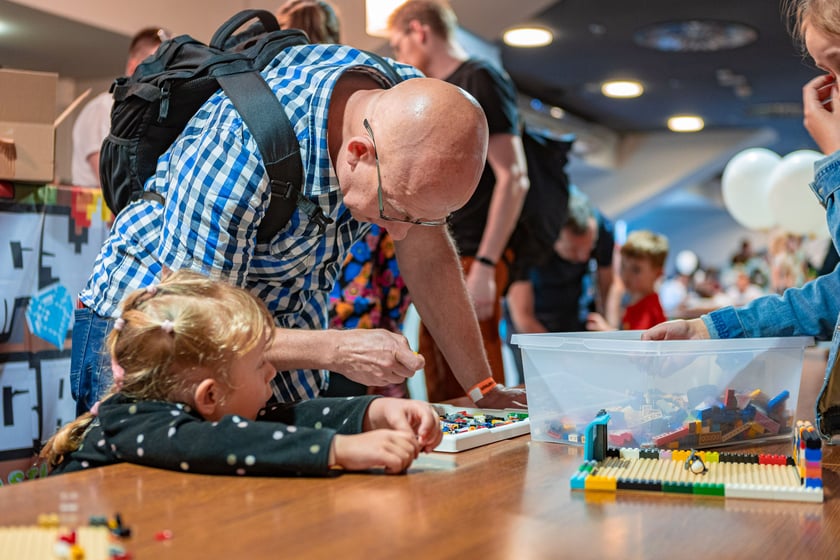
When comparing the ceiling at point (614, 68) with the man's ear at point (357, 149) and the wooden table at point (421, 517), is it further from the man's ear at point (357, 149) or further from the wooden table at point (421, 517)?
the wooden table at point (421, 517)

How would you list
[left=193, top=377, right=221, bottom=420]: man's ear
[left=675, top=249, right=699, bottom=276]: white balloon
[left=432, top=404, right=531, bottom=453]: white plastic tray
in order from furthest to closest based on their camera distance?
[left=675, top=249, right=699, bottom=276]: white balloon
[left=432, top=404, right=531, bottom=453]: white plastic tray
[left=193, top=377, right=221, bottom=420]: man's ear

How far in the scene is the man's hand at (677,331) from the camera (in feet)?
4.87

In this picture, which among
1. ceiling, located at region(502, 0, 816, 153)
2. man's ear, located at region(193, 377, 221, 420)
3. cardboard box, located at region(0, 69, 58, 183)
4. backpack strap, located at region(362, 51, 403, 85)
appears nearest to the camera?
man's ear, located at region(193, 377, 221, 420)

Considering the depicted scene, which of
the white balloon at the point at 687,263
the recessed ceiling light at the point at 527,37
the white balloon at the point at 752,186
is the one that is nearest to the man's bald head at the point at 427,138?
the white balloon at the point at 752,186

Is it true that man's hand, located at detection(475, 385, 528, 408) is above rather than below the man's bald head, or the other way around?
below

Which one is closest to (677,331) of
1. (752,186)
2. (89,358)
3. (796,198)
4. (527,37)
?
(89,358)

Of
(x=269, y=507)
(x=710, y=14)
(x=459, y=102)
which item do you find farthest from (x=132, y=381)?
(x=710, y=14)

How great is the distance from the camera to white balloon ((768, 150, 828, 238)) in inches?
200

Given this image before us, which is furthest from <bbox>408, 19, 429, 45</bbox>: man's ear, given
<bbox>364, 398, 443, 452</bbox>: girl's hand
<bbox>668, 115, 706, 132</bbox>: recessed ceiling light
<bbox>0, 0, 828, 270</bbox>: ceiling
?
<bbox>668, 115, 706, 132</bbox>: recessed ceiling light

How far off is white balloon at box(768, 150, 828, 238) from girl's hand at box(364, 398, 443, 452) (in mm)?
4334

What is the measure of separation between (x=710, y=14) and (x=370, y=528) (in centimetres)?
609

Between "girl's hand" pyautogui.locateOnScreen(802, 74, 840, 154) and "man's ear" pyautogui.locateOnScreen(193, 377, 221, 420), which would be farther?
"girl's hand" pyautogui.locateOnScreen(802, 74, 840, 154)

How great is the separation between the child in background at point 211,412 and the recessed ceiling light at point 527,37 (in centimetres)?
563

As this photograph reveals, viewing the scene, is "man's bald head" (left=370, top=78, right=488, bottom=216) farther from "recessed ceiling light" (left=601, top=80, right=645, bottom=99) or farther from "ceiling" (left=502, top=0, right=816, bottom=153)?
"recessed ceiling light" (left=601, top=80, right=645, bottom=99)
